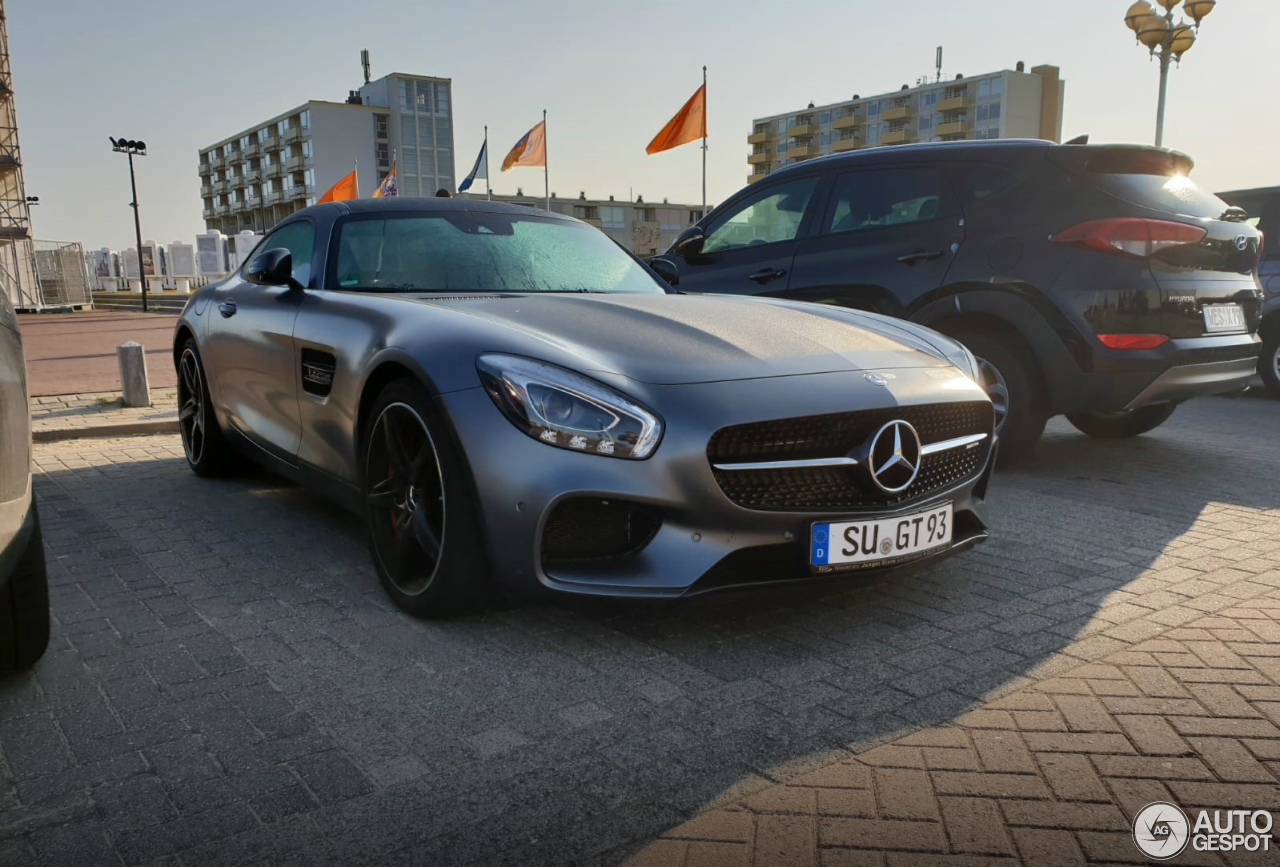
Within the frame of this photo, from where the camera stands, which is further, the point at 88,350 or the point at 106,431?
the point at 88,350

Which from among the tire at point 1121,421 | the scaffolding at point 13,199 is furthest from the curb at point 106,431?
the scaffolding at point 13,199

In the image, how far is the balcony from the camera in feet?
336

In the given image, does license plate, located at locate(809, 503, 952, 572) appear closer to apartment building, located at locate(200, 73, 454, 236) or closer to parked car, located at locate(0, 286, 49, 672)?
parked car, located at locate(0, 286, 49, 672)

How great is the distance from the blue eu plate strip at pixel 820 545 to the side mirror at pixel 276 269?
2.58 m

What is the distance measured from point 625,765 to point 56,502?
4.11 metres

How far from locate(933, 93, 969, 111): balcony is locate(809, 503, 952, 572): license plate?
10908 cm

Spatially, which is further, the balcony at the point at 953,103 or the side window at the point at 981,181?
the balcony at the point at 953,103

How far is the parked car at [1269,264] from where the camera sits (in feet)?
31.1

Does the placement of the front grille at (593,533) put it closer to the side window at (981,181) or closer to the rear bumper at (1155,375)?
the rear bumper at (1155,375)

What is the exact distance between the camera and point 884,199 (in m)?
5.99

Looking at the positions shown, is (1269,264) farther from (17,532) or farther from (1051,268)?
(17,532)

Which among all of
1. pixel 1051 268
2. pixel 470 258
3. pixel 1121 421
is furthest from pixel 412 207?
pixel 1121 421

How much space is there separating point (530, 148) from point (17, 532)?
26.8 metres

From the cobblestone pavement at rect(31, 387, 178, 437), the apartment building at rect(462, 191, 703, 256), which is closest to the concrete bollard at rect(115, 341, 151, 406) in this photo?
the cobblestone pavement at rect(31, 387, 178, 437)
